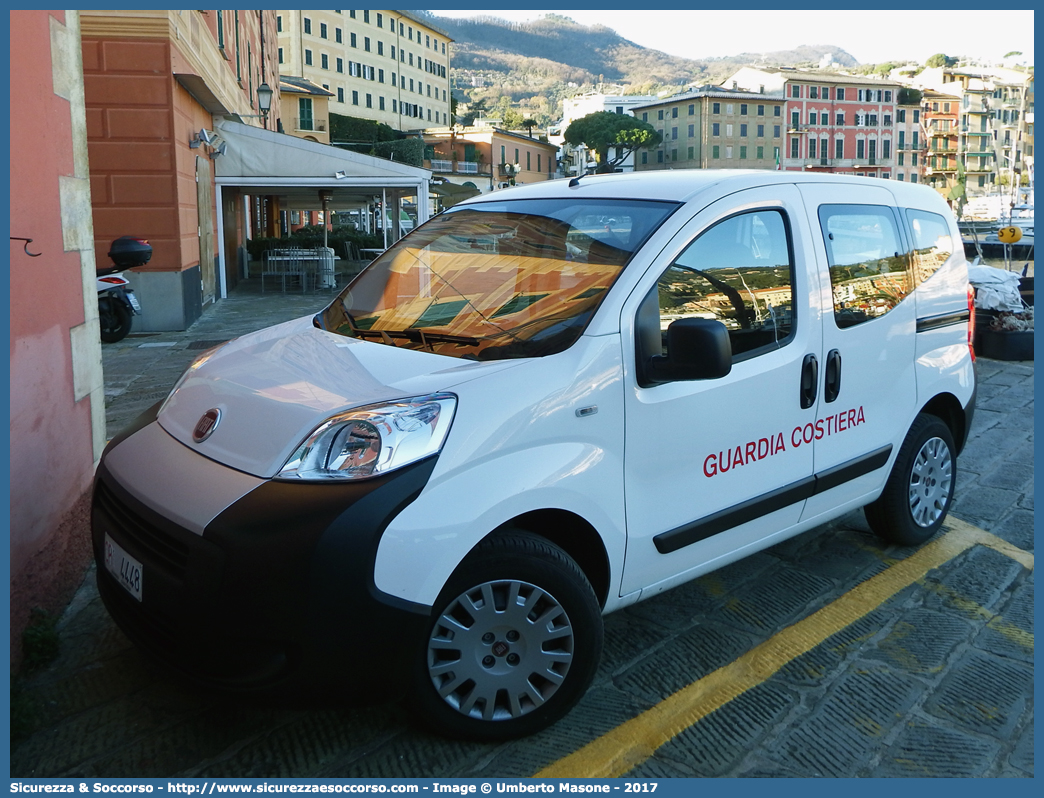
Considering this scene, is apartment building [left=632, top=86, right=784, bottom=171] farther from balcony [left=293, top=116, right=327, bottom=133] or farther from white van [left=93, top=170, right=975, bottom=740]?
white van [left=93, top=170, right=975, bottom=740]

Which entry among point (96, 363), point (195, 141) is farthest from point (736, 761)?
point (195, 141)

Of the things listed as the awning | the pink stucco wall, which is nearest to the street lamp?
the awning

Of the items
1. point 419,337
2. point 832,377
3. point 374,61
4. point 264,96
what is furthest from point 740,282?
point 374,61

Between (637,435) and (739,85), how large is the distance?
394 ft

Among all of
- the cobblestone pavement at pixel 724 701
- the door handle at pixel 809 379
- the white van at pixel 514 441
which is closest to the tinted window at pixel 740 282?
the white van at pixel 514 441

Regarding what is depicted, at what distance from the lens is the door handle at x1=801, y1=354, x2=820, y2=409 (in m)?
3.52

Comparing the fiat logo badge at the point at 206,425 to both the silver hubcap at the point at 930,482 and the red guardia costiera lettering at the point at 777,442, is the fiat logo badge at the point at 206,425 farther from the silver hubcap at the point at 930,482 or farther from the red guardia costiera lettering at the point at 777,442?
the silver hubcap at the point at 930,482

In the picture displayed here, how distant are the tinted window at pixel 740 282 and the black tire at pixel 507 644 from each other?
3.11ft

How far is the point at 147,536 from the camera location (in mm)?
2670

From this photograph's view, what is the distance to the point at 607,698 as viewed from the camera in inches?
→ 122

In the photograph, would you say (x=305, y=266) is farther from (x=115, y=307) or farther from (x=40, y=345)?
(x=40, y=345)

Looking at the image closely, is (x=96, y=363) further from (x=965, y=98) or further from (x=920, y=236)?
(x=965, y=98)

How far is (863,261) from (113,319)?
32.6 feet

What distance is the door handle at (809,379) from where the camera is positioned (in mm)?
3518
